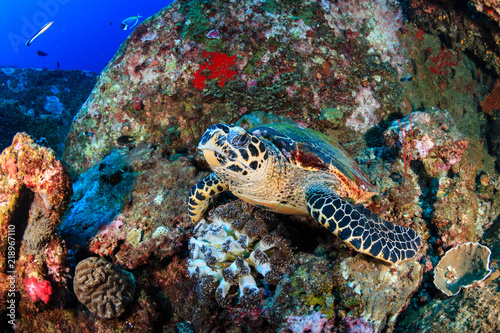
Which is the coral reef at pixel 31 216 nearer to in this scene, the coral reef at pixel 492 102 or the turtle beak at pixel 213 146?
the turtle beak at pixel 213 146

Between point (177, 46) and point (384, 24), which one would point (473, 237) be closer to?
point (384, 24)

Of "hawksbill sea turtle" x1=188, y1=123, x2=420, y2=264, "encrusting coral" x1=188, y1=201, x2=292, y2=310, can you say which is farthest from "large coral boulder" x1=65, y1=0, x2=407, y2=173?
"encrusting coral" x1=188, y1=201, x2=292, y2=310

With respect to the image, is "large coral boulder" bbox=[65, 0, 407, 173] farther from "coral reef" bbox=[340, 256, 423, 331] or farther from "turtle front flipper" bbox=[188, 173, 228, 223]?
"coral reef" bbox=[340, 256, 423, 331]

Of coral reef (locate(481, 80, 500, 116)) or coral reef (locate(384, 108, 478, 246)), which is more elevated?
coral reef (locate(384, 108, 478, 246))

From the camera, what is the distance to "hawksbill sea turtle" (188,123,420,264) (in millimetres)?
1966

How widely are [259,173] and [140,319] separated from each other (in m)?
2.03

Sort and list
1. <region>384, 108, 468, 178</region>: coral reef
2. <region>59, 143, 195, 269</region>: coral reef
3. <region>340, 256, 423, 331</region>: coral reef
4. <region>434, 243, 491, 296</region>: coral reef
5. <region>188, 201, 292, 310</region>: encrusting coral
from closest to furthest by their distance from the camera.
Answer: <region>340, 256, 423, 331</region>: coral reef → <region>188, 201, 292, 310</region>: encrusting coral → <region>434, 243, 491, 296</region>: coral reef → <region>59, 143, 195, 269</region>: coral reef → <region>384, 108, 468, 178</region>: coral reef

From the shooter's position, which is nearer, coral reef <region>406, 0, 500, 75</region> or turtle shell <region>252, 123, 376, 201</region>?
turtle shell <region>252, 123, 376, 201</region>

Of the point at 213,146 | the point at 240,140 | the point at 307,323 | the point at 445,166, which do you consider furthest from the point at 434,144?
the point at 213,146

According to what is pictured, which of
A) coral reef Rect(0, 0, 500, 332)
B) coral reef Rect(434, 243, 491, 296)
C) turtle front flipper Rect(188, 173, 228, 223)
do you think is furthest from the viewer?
turtle front flipper Rect(188, 173, 228, 223)

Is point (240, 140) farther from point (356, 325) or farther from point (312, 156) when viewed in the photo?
point (356, 325)

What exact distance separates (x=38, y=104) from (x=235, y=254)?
10496 millimetres

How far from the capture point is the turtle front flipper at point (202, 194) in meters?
2.72

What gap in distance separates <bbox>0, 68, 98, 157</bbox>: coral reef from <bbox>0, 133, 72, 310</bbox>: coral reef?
6.72 metres
